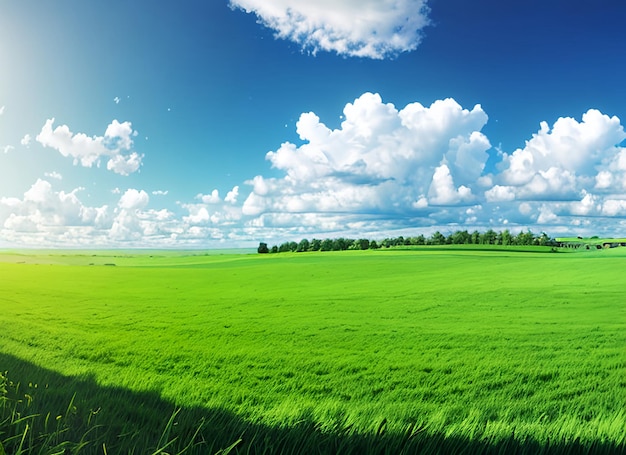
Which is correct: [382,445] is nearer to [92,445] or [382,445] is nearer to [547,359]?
[92,445]

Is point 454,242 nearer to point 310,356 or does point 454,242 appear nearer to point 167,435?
point 310,356

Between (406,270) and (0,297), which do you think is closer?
(0,297)

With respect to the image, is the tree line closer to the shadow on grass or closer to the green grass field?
the green grass field

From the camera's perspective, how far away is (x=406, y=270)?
7137mm

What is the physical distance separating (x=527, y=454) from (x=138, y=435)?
7.52 ft

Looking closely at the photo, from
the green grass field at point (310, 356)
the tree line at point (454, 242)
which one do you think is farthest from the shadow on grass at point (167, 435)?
the tree line at point (454, 242)

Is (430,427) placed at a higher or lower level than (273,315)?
lower

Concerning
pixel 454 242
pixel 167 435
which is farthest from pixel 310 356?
pixel 454 242

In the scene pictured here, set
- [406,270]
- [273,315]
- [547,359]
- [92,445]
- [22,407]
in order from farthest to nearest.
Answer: [406,270]
[273,315]
[547,359]
[22,407]
[92,445]

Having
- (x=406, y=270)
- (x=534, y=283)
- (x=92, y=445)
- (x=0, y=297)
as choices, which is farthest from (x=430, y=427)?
(x=0, y=297)

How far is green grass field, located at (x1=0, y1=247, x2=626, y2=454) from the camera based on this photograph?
9.11 feet

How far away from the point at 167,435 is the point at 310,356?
5.19ft

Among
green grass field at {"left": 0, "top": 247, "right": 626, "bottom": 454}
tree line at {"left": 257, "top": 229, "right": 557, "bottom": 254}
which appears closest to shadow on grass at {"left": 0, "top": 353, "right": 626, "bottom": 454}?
green grass field at {"left": 0, "top": 247, "right": 626, "bottom": 454}

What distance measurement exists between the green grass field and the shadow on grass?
1cm
